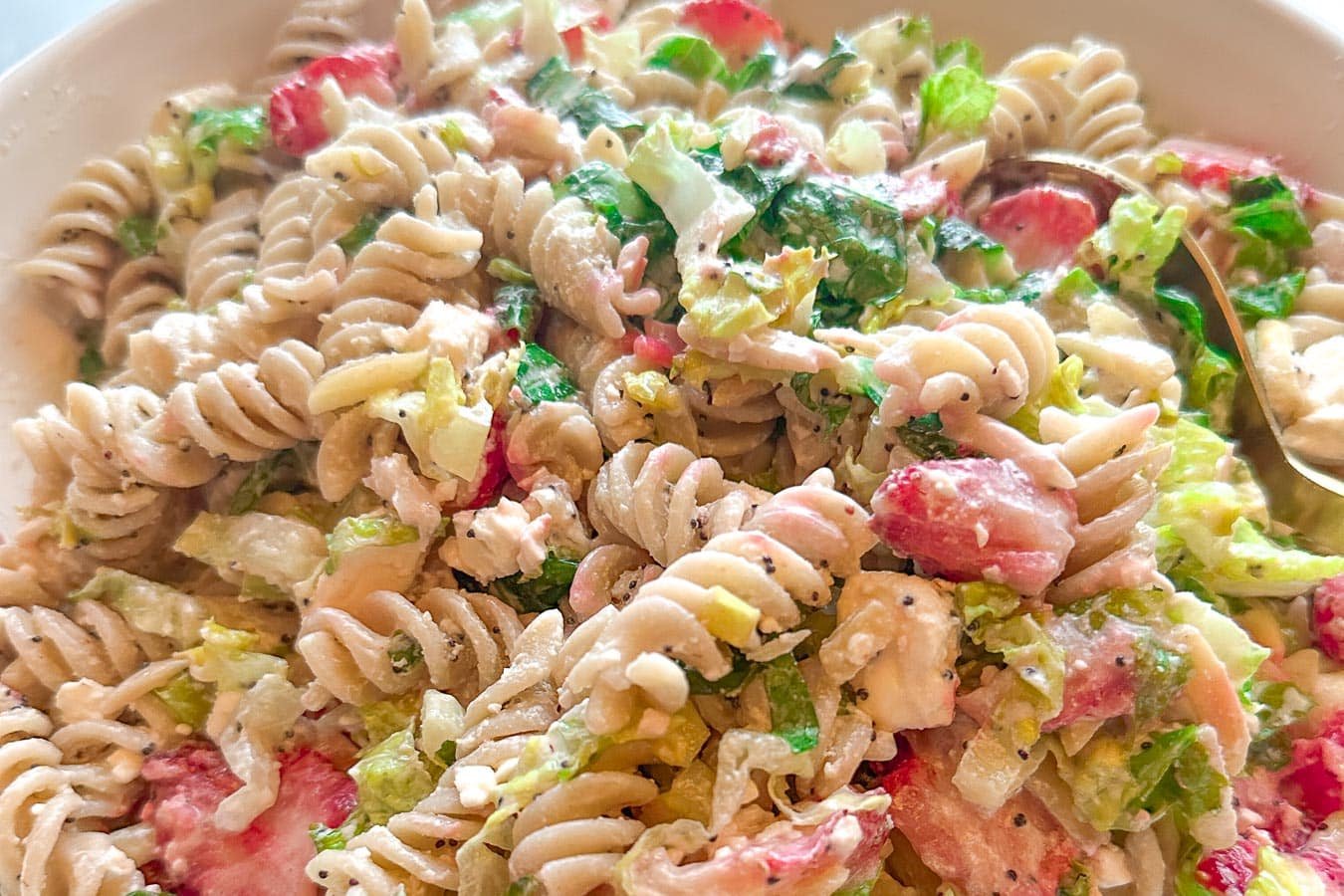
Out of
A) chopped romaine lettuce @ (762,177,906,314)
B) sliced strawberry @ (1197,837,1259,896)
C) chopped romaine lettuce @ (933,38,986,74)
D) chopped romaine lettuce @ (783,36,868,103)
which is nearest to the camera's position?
sliced strawberry @ (1197,837,1259,896)

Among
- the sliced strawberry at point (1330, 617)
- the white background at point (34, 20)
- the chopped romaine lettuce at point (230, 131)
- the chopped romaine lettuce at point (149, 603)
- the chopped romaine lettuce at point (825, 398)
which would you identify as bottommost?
the white background at point (34, 20)

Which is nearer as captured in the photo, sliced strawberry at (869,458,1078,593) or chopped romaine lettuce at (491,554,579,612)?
sliced strawberry at (869,458,1078,593)

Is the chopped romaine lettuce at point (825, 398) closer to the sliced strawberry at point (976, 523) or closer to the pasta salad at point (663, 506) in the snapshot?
the pasta salad at point (663, 506)

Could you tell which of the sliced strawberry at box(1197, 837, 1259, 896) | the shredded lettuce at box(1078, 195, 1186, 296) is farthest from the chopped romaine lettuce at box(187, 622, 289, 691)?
the shredded lettuce at box(1078, 195, 1186, 296)

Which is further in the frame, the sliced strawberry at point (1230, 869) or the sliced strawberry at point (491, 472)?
the sliced strawberry at point (491, 472)

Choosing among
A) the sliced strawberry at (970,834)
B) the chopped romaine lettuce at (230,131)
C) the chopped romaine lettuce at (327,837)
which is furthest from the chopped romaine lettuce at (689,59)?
the chopped romaine lettuce at (327,837)

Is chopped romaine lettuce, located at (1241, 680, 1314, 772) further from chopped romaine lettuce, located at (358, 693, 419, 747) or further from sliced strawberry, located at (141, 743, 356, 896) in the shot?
sliced strawberry, located at (141, 743, 356, 896)

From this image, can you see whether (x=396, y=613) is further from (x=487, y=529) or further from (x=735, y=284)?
(x=735, y=284)
